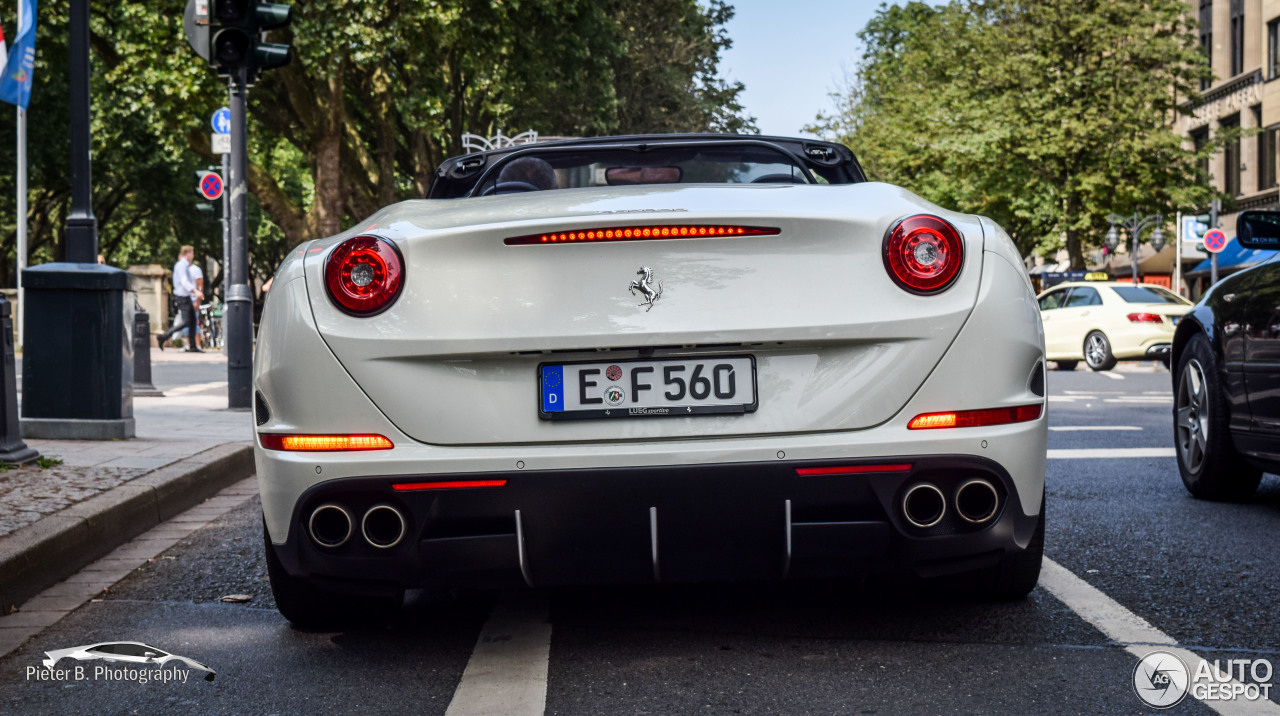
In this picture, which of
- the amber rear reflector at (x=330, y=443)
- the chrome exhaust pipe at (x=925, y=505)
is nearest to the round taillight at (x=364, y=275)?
the amber rear reflector at (x=330, y=443)

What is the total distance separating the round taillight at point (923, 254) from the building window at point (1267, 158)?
3916 cm

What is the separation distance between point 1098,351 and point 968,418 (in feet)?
63.6

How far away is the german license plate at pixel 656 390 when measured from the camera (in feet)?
10.8

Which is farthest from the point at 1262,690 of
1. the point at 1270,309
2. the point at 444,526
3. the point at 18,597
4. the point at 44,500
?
the point at 44,500

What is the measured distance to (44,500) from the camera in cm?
566

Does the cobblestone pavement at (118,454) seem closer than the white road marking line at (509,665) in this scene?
No

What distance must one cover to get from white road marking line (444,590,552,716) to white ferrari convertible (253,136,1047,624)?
24 cm

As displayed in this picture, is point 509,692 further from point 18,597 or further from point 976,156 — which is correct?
point 976,156

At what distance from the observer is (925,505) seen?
11.1 feet

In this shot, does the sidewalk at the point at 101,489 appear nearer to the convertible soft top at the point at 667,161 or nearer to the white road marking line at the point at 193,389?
the convertible soft top at the point at 667,161

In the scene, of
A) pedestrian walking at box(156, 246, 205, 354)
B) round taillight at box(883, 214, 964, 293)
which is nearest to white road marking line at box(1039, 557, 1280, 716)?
round taillight at box(883, 214, 964, 293)

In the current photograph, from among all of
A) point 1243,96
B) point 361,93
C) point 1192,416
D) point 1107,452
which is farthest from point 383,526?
point 1243,96

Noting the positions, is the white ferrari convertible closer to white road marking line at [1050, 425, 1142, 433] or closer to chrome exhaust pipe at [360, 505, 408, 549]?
chrome exhaust pipe at [360, 505, 408, 549]

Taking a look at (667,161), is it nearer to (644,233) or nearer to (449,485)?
(644,233)
